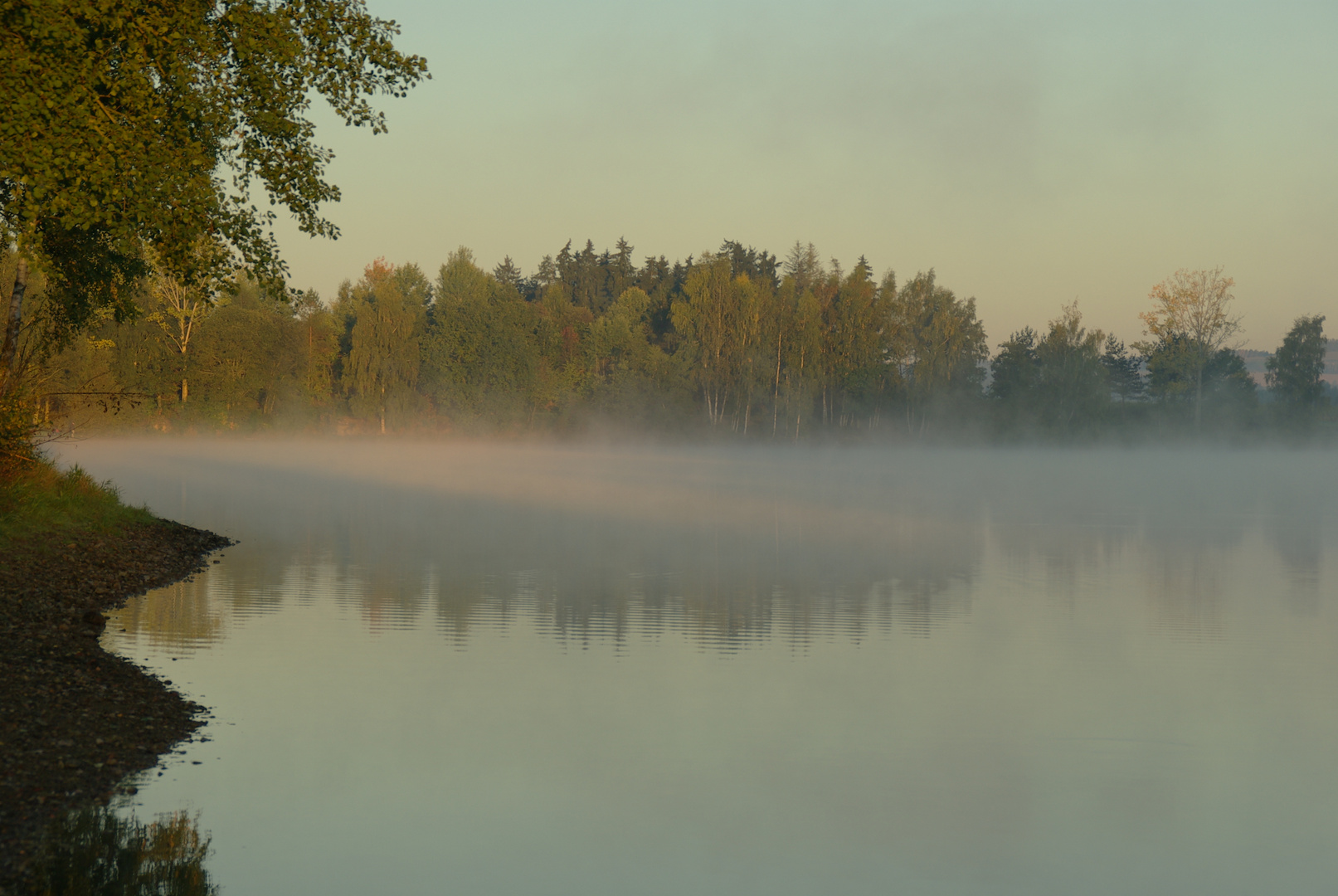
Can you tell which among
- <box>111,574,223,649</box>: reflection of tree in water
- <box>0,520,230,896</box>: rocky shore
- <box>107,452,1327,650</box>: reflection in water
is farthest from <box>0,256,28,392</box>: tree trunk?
<box>111,574,223,649</box>: reflection of tree in water

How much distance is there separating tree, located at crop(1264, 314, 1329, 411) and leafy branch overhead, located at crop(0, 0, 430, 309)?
109098mm

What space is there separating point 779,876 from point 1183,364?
109 metres

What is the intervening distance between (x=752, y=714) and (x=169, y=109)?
10.3m

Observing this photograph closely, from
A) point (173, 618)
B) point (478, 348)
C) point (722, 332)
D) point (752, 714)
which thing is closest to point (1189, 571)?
point (752, 714)

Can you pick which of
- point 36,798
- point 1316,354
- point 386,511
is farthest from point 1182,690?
point 1316,354

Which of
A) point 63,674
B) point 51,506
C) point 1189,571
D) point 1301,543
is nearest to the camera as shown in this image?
point 63,674

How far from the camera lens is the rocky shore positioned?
8.71 meters

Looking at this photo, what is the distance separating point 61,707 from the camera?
11.0 meters

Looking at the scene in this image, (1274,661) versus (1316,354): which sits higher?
(1316,354)

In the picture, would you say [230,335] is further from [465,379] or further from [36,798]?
[36,798]

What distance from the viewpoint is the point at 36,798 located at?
28.7 feet

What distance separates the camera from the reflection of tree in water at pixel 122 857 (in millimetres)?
7605

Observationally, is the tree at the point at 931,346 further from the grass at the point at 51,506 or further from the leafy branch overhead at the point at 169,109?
the leafy branch overhead at the point at 169,109

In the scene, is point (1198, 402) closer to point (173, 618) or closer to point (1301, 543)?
point (1301, 543)
